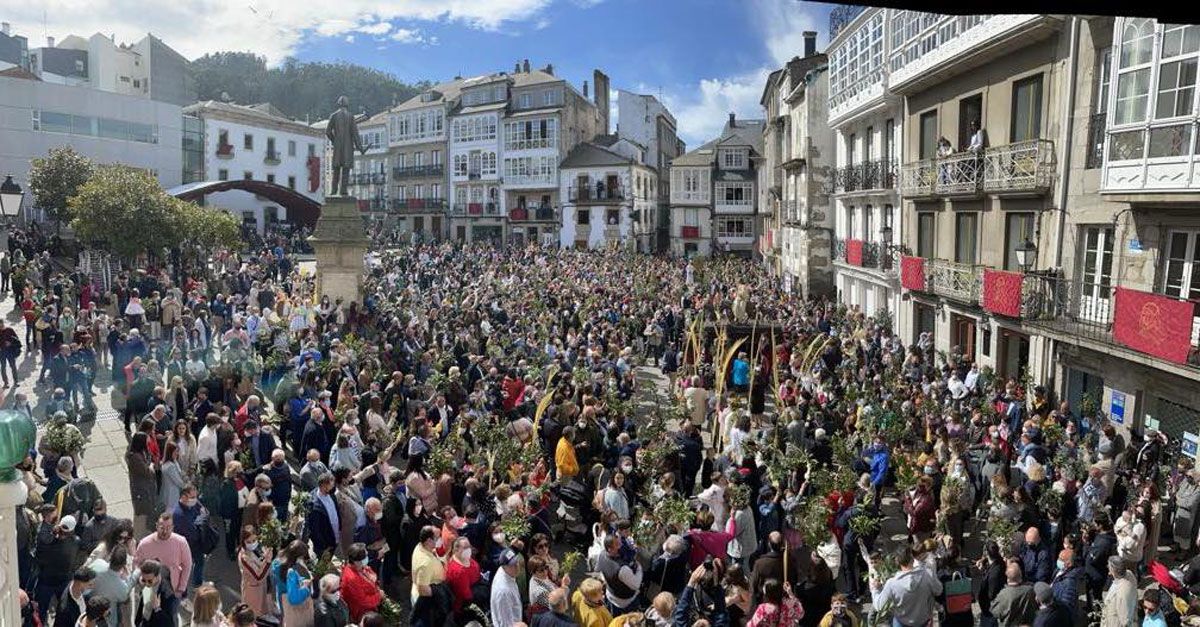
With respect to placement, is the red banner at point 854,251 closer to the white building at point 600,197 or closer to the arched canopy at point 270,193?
the arched canopy at point 270,193

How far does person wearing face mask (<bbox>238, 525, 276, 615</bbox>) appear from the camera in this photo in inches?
308

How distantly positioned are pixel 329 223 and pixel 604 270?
44.4ft

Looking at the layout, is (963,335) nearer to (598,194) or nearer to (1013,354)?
(1013,354)

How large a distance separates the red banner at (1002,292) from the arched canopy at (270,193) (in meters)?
37.5

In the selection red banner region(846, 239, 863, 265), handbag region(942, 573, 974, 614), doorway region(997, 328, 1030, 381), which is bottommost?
handbag region(942, 573, 974, 614)

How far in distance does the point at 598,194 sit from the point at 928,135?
3962 centimetres

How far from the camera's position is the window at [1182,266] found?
46.4 ft

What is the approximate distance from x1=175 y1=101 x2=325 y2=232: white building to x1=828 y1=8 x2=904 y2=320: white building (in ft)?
129

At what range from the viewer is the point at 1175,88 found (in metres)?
13.4

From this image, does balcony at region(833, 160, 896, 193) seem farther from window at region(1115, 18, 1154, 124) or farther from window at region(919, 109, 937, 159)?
window at region(1115, 18, 1154, 124)

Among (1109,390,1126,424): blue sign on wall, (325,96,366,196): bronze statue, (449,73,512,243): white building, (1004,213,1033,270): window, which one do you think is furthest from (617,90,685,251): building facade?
(1109,390,1126,424): blue sign on wall

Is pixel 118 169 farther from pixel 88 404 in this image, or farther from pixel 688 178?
pixel 688 178

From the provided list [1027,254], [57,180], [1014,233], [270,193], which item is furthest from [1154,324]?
[270,193]

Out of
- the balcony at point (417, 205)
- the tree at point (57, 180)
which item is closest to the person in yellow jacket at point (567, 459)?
the tree at point (57, 180)
